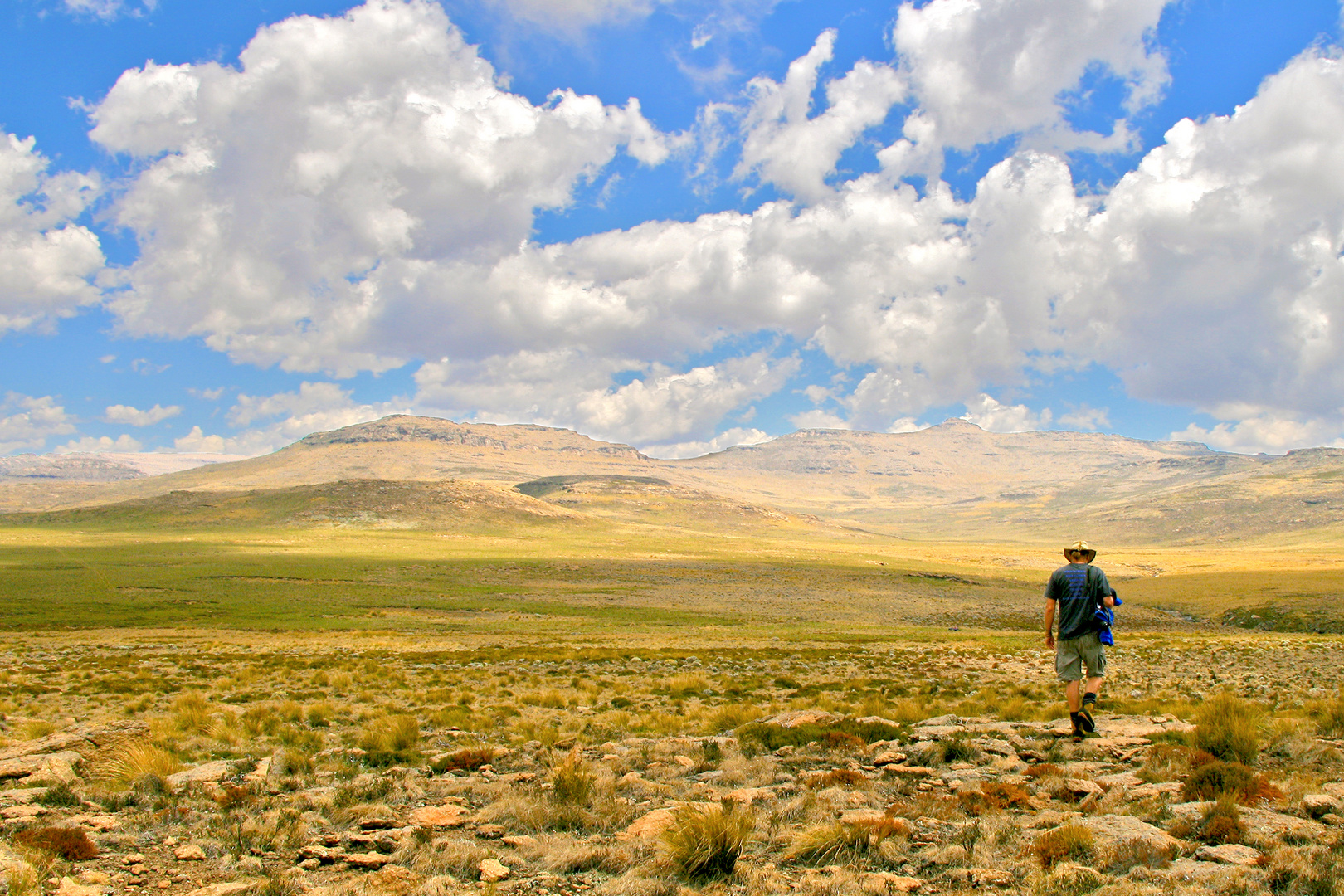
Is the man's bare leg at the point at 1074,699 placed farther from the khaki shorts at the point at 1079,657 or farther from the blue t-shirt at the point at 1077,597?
the blue t-shirt at the point at 1077,597

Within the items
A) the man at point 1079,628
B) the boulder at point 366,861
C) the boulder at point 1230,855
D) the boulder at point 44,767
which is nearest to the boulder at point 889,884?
the boulder at point 1230,855

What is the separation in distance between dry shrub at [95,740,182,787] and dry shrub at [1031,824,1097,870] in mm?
9563

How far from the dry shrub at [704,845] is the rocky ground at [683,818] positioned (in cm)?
3

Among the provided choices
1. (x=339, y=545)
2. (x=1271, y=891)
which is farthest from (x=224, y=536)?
(x=1271, y=891)

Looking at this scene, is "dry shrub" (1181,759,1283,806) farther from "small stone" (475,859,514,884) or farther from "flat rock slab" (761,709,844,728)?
"small stone" (475,859,514,884)

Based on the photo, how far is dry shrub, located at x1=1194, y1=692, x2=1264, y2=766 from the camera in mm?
8453

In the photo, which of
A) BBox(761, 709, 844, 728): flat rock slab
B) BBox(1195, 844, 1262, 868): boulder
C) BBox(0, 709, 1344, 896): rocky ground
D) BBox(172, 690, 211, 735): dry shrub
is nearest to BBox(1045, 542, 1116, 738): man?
BBox(0, 709, 1344, 896): rocky ground

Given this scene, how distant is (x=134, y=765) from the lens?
8906 millimetres

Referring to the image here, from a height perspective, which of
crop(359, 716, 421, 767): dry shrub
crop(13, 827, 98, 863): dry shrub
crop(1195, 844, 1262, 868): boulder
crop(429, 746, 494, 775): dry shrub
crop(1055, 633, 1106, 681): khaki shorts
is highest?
crop(1055, 633, 1106, 681): khaki shorts

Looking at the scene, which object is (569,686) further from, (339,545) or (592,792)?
(339,545)

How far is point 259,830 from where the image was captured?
6.91 metres

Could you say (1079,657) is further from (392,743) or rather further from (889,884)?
(392,743)

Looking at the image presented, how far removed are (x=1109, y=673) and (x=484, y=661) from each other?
2058 centimetres

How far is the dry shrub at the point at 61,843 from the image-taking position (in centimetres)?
604
